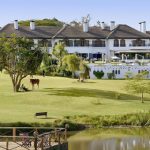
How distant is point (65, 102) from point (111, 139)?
16.0 m

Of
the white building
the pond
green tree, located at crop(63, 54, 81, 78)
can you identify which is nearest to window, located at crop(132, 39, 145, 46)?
the white building

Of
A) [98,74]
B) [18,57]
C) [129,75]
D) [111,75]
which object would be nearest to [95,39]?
[111,75]

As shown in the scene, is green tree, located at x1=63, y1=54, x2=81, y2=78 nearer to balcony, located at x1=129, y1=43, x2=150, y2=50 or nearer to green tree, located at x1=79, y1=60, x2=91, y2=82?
green tree, located at x1=79, y1=60, x2=91, y2=82

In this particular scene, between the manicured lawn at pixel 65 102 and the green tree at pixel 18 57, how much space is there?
2.57 meters

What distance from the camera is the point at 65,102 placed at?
64.4 m

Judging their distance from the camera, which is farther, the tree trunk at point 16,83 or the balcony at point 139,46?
the balcony at point 139,46

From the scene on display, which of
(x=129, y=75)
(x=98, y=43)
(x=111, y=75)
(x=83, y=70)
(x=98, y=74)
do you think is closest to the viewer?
(x=83, y=70)

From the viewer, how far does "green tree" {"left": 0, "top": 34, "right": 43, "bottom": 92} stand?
235 ft

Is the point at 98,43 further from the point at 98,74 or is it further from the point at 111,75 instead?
the point at 98,74

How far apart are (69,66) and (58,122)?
36.7m

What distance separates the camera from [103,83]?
279ft

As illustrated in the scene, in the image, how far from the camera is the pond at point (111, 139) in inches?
1752

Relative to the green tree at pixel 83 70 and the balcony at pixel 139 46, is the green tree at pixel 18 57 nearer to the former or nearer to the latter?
the green tree at pixel 83 70

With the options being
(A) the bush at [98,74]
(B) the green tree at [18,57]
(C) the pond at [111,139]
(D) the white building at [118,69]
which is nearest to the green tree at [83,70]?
(A) the bush at [98,74]
